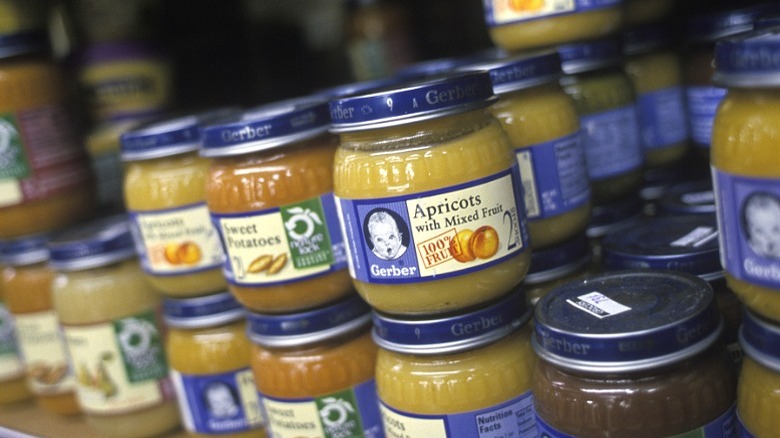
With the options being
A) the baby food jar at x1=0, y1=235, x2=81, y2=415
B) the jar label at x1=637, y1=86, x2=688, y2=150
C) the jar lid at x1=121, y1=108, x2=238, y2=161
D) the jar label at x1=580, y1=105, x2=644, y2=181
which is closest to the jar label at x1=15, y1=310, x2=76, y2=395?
the baby food jar at x1=0, y1=235, x2=81, y2=415

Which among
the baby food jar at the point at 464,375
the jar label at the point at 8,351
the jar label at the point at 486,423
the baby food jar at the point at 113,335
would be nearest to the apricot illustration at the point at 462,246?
the baby food jar at the point at 464,375

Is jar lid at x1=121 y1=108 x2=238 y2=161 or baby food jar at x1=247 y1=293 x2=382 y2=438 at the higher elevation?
jar lid at x1=121 y1=108 x2=238 y2=161

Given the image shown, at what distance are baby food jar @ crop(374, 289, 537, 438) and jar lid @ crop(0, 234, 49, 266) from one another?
3.51 ft

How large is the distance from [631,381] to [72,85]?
1.63 meters

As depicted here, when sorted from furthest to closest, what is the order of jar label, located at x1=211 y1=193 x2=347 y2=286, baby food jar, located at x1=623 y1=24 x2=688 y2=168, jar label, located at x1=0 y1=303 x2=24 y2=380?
jar label, located at x1=0 y1=303 x2=24 y2=380 → baby food jar, located at x1=623 y1=24 x2=688 y2=168 → jar label, located at x1=211 y1=193 x2=347 y2=286

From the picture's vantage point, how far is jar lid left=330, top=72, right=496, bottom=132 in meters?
1.00

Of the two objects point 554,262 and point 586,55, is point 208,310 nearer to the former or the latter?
point 554,262

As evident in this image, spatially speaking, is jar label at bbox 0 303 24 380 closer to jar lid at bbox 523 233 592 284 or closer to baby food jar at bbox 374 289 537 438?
baby food jar at bbox 374 289 537 438

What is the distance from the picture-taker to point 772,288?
762 mm

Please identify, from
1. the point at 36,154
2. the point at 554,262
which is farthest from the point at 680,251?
the point at 36,154

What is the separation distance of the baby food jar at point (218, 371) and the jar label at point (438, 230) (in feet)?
1.78

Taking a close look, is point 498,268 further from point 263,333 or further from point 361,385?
point 263,333

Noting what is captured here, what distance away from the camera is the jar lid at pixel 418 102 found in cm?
100

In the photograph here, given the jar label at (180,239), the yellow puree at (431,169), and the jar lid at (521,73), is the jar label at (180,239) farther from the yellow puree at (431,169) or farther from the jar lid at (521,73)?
the jar lid at (521,73)
